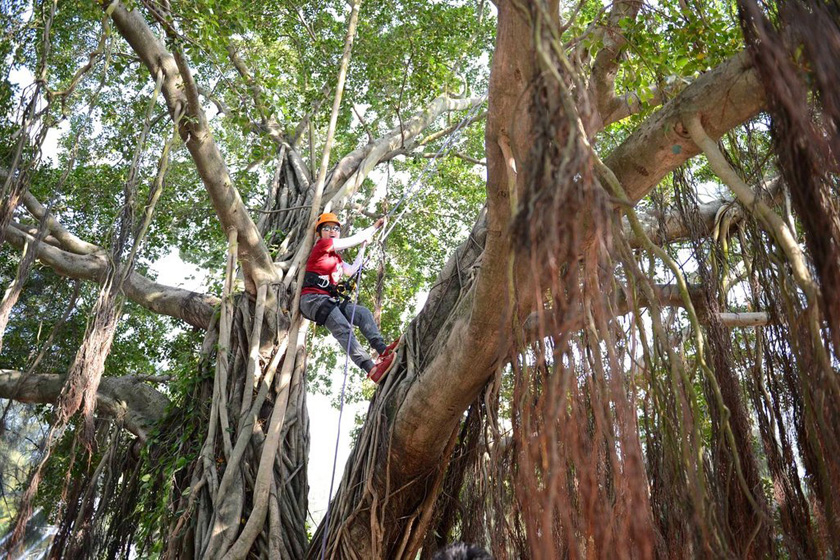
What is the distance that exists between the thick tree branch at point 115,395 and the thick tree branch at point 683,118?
9.07ft

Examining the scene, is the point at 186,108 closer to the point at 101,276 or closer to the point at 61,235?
the point at 101,276

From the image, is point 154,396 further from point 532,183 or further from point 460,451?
point 532,183

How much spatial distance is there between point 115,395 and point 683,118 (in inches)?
Answer: 131

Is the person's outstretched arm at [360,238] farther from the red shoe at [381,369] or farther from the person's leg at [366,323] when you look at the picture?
the red shoe at [381,369]

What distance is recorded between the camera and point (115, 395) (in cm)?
392

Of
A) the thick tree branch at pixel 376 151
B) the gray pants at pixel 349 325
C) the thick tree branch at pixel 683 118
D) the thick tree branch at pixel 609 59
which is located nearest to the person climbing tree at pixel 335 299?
the gray pants at pixel 349 325

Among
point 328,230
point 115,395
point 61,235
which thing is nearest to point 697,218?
point 328,230

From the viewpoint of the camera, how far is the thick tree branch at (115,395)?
3807mm

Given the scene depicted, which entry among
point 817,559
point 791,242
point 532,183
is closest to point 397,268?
point 817,559

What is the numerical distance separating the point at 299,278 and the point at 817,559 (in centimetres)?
254

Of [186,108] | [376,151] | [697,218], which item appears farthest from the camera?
[376,151]

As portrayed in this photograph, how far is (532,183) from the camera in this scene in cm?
95

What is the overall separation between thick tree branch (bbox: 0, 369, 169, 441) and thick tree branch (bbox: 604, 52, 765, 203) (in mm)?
2764

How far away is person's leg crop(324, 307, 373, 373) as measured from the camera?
3281mm
